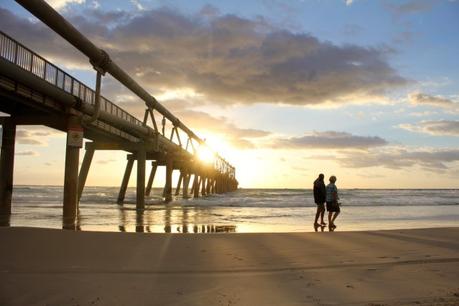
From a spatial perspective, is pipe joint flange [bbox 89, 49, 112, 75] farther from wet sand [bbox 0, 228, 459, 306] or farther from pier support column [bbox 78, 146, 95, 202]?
pier support column [bbox 78, 146, 95, 202]

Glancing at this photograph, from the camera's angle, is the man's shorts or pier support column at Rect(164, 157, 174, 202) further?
pier support column at Rect(164, 157, 174, 202)

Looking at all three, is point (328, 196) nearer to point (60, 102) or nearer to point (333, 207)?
point (333, 207)

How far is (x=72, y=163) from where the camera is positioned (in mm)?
17547

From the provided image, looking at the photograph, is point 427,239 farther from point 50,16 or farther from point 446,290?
point 50,16

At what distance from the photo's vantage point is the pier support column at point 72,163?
17344 mm

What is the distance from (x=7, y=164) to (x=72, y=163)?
305 cm

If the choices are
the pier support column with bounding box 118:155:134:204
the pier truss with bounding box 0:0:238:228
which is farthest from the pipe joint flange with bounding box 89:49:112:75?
the pier support column with bounding box 118:155:134:204

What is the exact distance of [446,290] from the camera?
208 inches

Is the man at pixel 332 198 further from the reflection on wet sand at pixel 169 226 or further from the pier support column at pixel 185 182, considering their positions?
the pier support column at pixel 185 182

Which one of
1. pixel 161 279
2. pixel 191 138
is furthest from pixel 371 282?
pixel 191 138

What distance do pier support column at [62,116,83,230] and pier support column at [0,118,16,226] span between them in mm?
2708

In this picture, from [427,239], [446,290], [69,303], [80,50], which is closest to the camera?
[69,303]

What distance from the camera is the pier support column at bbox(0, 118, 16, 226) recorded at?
18.4 m

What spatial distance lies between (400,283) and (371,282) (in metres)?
0.34
